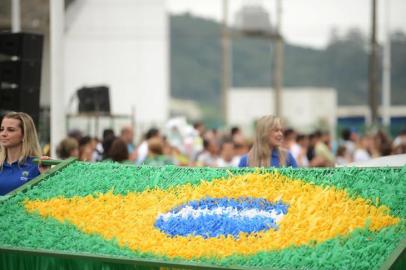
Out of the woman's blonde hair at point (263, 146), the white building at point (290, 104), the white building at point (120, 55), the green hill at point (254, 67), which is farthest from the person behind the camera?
the green hill at point (254, 67)

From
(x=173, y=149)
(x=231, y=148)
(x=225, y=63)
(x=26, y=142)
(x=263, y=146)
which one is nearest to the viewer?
(x=26, y=142)

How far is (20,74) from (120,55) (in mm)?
20504

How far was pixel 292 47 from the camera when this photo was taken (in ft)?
341

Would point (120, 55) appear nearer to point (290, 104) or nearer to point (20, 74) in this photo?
point (20, 74)

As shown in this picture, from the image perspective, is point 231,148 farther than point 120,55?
No

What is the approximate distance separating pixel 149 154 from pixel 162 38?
61.8 ft

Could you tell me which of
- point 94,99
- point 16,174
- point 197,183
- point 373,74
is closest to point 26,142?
point 16,174

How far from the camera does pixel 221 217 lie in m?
6.04

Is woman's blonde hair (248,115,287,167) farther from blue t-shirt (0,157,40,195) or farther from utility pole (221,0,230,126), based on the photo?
utility pole (221,0,230,126)

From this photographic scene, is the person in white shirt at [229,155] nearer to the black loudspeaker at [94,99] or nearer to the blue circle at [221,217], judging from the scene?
the black loudspeaker at [94,99]

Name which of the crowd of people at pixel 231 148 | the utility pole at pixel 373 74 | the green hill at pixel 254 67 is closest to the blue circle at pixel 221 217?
the crowd of people at pixel 231 148

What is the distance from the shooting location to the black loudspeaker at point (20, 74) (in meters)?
11.2

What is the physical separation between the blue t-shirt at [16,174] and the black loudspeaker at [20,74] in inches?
148

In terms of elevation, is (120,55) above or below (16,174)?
above
